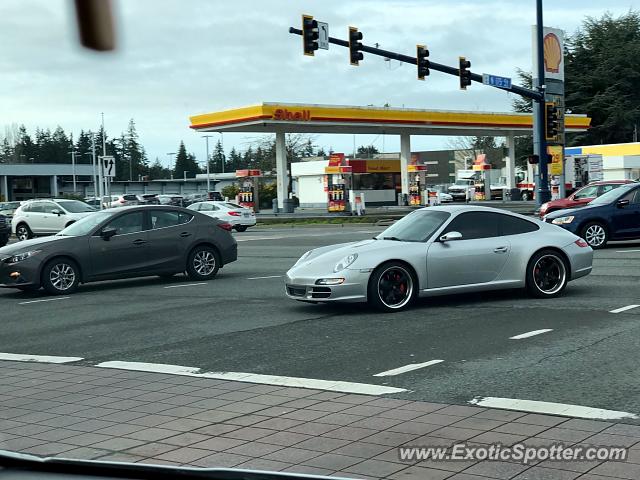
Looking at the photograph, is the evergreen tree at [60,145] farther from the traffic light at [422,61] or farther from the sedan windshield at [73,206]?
the sedan windshield at [73,206]

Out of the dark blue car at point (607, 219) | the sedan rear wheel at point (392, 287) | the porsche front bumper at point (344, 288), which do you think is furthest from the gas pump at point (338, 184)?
the porsche front bumper at point (344, 288)

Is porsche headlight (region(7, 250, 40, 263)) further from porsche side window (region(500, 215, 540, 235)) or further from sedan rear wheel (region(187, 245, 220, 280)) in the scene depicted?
porsche side window (region(500, 215, 540, 235))

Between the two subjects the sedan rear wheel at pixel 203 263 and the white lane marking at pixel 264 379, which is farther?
the sedan rear wheel at pixel 203 263

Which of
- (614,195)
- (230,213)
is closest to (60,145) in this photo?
(614,195)

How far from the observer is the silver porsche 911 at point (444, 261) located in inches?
437

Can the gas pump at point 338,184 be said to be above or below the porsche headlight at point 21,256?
above

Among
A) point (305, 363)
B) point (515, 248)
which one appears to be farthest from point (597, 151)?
point (305, 363)

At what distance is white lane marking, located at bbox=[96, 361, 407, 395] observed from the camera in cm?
696

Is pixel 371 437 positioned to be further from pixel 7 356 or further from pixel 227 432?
pixel 7 356

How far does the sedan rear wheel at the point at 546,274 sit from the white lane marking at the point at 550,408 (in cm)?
568

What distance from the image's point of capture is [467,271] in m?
11.5

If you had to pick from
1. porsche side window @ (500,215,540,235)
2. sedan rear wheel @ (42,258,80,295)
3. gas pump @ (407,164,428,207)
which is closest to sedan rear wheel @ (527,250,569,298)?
porsche side window @ (500,215,540,235)

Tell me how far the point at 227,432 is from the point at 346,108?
46.2m

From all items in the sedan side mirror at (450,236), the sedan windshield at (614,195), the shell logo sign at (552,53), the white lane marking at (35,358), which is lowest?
the white lane marking at (35,358)
